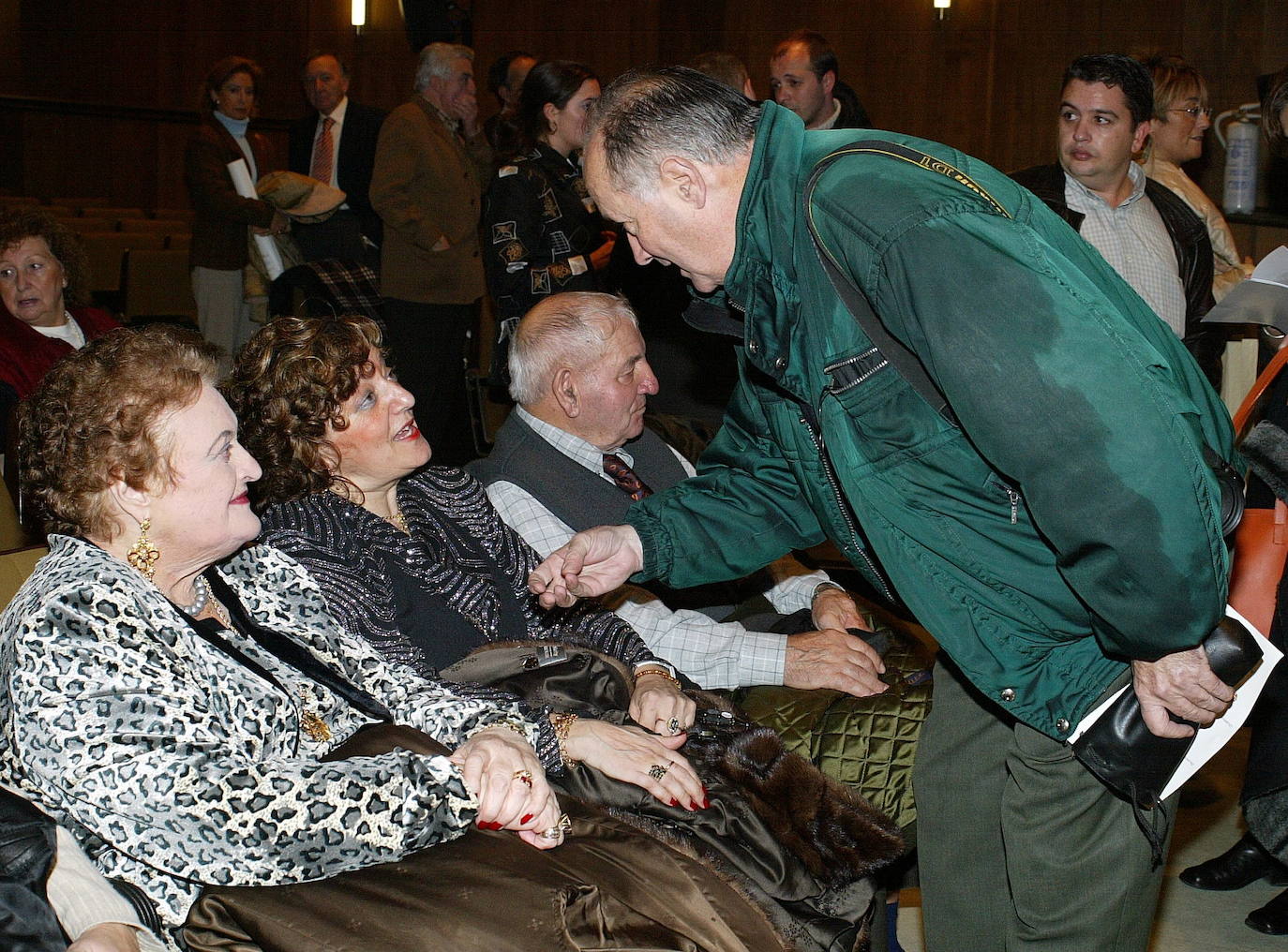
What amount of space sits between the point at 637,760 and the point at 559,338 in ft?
3.80

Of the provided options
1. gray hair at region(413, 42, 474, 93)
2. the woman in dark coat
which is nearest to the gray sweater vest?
gray hair at region(413, 42, 474, 93)

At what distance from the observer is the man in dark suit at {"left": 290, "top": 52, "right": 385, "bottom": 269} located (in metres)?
6.01

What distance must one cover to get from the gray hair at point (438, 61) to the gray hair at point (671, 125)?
13.4ft

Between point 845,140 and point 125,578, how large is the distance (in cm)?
107

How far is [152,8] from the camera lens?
13.0m

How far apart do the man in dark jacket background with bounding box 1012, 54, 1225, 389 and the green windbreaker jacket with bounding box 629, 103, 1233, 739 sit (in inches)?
89.6

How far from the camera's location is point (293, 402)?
7.59 ft

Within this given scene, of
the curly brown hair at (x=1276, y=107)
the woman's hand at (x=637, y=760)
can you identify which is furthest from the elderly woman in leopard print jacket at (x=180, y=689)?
the curly brown hair at (x=1276, y=107)

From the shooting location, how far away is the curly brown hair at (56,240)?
12.4 ft

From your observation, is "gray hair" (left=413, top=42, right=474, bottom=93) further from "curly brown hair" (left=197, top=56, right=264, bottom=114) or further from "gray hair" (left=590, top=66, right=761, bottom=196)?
"gray hair" (left=590, top=66, right=761, bottom=196)

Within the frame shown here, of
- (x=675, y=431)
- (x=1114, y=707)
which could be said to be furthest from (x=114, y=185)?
(x=1114, y=707)

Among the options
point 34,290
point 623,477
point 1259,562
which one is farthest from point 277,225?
point 1259,562

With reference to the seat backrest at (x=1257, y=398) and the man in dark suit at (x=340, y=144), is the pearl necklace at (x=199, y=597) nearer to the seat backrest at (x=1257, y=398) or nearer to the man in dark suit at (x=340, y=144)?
the seat backrest at (x=1257, y=398)

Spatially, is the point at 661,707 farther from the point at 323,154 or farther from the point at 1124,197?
the point at 323,154
